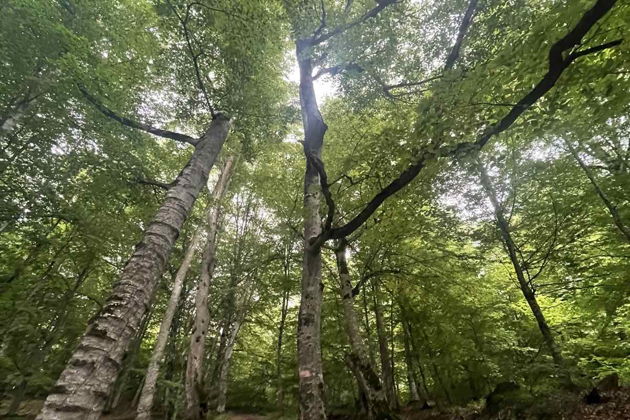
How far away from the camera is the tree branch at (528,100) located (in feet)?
8.03

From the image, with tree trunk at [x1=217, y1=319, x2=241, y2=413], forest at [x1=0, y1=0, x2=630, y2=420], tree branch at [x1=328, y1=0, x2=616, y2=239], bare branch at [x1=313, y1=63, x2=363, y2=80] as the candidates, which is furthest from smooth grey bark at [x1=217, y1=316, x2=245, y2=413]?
bare branch at [x1=313, y1=63, x2=363, y2=80]

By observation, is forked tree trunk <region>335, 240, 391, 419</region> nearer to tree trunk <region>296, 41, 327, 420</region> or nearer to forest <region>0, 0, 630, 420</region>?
forest <region>0, 0, 630, 420</region>

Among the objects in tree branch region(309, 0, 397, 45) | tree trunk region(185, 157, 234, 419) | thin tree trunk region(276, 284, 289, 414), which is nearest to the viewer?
tree branch region(309, 0, 397, 45)

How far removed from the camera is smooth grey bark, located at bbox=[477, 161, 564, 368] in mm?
6230

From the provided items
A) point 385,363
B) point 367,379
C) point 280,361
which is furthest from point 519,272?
point 280,361

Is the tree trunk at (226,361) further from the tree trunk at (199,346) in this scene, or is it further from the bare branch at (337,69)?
the bare branch at (337,69)

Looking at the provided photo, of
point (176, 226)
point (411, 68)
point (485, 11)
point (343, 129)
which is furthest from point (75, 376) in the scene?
point (343, 129)

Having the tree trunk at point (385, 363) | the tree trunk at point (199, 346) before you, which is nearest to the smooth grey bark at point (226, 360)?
the tree trunk at point (199, 346)

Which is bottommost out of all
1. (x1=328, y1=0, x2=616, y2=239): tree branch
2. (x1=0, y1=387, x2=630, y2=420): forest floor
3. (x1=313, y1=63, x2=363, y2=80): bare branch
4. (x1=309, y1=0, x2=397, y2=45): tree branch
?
(x1=0, y1=387, x2=630, y2=420): forest floor

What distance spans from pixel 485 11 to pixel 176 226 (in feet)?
20.4

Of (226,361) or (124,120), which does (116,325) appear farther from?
(226,361)

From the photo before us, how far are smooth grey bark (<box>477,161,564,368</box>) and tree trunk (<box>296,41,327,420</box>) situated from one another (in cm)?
338

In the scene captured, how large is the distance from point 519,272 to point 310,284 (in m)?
5.29

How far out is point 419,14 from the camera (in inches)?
284
